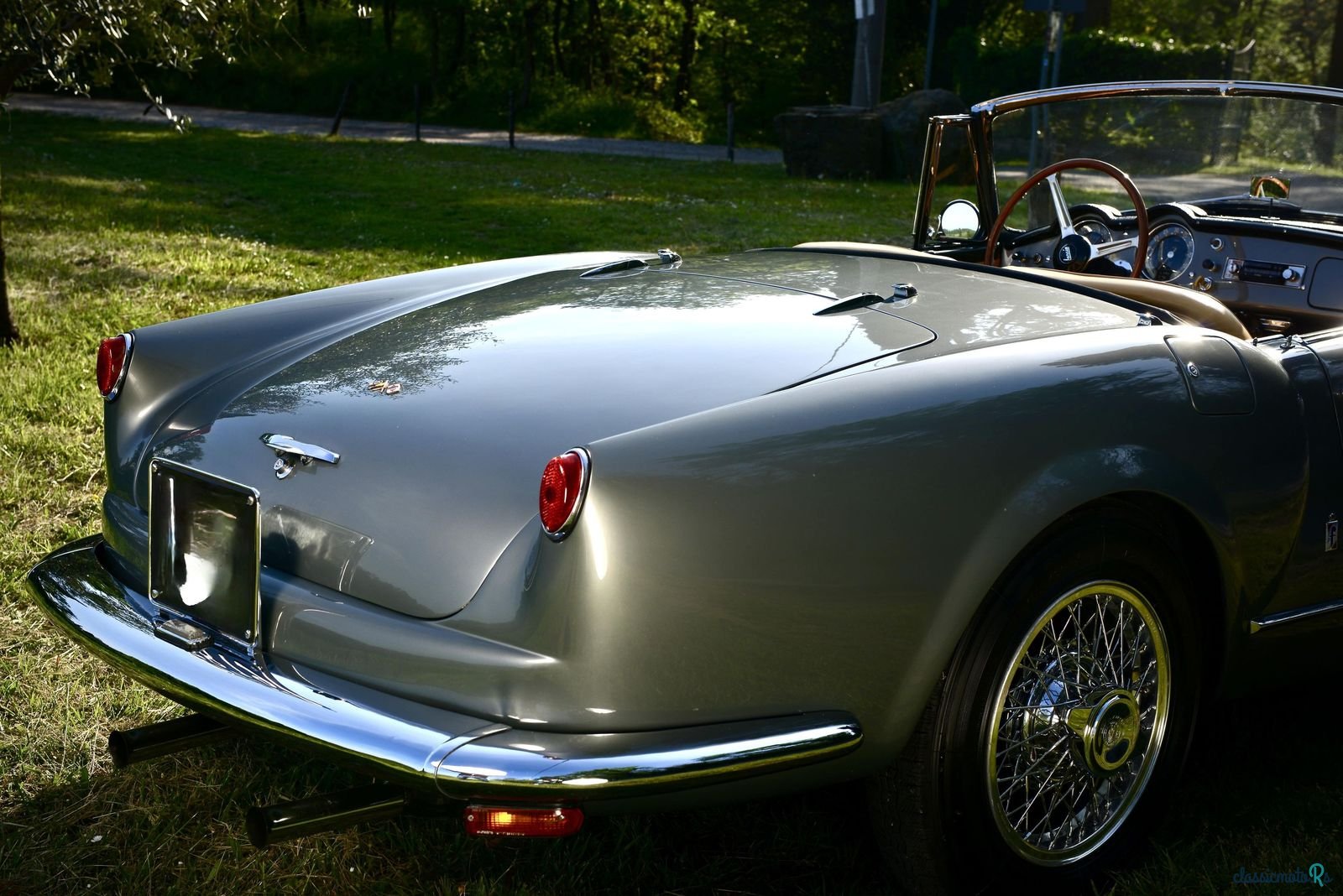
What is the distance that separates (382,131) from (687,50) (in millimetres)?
9474

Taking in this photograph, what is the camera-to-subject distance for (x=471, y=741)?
1784 mm

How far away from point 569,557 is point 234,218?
9242 millimetres

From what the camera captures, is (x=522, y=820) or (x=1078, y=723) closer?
(x=522, y=820)

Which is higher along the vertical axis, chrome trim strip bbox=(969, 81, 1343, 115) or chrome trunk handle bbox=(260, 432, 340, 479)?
chrome trim strip bbox=(969, 81, 1343, 115)

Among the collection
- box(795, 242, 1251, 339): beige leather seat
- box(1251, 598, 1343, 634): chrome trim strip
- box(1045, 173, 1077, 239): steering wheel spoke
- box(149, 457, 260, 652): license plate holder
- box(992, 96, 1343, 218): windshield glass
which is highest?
box(992, 96, 1343, 218): windshield glass

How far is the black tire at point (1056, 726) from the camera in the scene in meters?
2.04

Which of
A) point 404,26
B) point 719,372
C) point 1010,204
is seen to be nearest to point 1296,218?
point 1010,204

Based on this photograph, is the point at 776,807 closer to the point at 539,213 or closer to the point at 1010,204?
the point at 1010,204

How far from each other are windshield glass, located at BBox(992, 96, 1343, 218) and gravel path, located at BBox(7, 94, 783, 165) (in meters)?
14.5

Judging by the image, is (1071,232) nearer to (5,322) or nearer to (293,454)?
(293,454)

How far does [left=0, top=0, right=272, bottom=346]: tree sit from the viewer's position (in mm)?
5723

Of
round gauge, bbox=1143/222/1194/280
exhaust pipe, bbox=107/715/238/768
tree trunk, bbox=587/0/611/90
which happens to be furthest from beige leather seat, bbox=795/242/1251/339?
tree trunk, bbox=587/0/611/90

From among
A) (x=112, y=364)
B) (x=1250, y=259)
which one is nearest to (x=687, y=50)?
(x=1250, y=259)

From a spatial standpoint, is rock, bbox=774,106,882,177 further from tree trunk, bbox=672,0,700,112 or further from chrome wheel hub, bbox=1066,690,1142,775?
chrome wheel hub, bbox=1066,690,1142,775
